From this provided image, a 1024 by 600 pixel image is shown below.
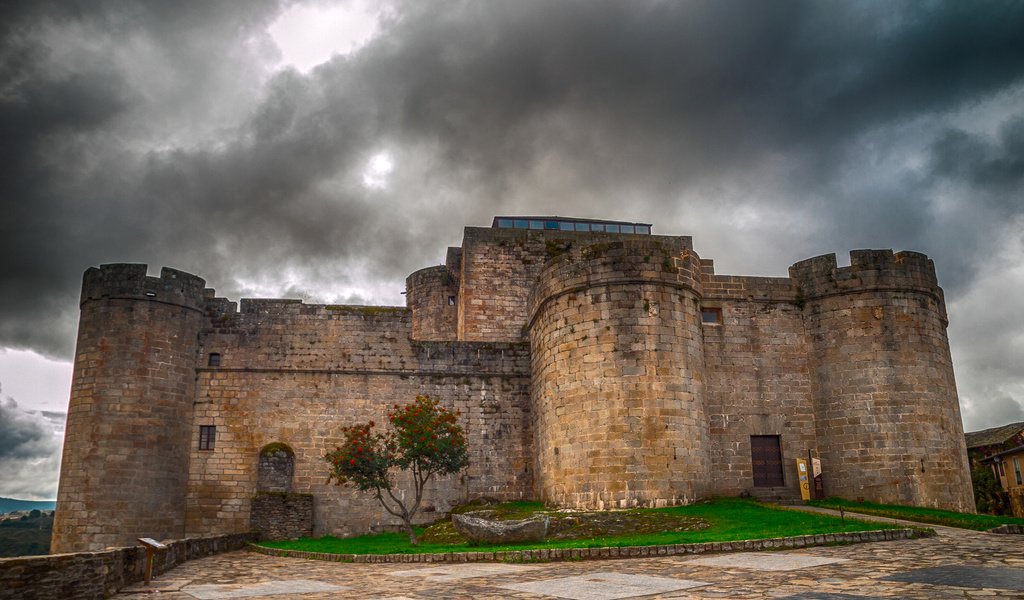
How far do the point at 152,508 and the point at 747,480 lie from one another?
668 inches

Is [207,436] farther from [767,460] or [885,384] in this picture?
[885,384]

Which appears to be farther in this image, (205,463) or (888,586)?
(205,463)

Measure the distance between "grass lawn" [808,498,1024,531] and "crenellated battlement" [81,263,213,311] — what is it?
1973 cm

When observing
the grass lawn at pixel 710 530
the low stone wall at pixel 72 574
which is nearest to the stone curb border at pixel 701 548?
the grass lawn at pixel 710 530

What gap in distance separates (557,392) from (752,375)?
591 centimetres

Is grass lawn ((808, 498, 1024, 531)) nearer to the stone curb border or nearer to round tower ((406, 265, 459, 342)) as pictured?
the stone curb border

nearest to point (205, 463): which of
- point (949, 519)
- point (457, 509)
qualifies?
point (457, 509)

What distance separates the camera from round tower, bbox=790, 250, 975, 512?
67.7ft

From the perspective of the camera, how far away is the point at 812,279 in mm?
22828

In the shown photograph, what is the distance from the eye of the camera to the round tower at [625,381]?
1898 centimetres

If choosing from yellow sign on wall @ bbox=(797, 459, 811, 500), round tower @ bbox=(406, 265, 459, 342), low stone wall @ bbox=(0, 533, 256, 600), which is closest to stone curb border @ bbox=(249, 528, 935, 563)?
low stone wall @ bbox=(0, 533, 256, 600)

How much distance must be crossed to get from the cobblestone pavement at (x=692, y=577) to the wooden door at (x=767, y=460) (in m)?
7.16

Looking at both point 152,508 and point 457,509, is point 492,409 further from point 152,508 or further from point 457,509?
point 152,508

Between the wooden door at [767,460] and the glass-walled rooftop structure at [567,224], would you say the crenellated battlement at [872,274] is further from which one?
the glass-walled rooftop structure at [567,224]
